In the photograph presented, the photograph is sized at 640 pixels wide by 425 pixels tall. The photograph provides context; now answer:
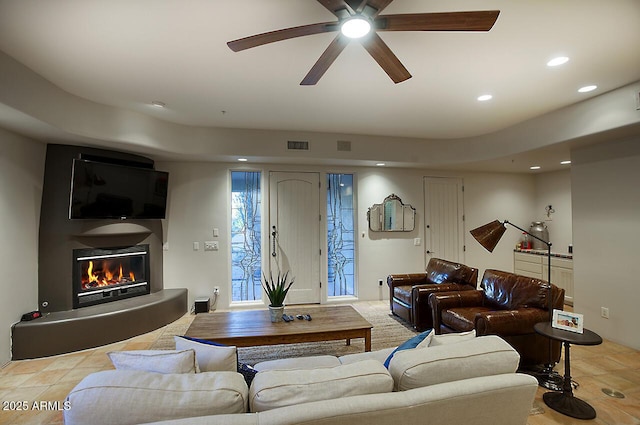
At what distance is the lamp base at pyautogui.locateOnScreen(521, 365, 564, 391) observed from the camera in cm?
265

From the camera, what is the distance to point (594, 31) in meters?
2.18

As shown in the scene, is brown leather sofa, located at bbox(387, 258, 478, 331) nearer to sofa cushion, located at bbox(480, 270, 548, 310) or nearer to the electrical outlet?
sofa cushion, located at bbox(480, 270, 548, 310)

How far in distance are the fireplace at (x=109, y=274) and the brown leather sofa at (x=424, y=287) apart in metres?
3.65

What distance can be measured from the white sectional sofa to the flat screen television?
10.4ft

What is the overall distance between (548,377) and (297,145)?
4.00m

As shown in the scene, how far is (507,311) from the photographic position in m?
2.88

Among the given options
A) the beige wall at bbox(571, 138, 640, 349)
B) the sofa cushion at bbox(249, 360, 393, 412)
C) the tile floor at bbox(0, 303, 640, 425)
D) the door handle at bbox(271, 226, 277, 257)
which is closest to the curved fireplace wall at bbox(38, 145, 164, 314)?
the tile floor at bbox(0, 303, 640, 425)

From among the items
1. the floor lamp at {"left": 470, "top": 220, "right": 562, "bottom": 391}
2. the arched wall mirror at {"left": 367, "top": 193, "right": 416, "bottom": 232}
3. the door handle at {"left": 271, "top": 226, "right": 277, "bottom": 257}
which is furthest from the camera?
the arched wall mirror at {"left": 367, "top": 193, "right": 416, "bottom": 232}

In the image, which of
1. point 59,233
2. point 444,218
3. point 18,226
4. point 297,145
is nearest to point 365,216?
point 444,218

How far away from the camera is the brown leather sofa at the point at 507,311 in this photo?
2771 millimetres

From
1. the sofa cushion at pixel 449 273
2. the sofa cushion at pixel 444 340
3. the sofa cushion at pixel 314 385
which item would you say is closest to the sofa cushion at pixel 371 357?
the sofa cushion at pixel 444 340

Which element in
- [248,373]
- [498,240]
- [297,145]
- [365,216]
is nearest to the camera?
[248,373]

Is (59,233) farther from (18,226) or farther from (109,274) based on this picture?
(109,274)

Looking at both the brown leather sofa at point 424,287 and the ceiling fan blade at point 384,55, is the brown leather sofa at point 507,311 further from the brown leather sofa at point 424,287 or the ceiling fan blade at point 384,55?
the ceiling fan blade at point 384,55
